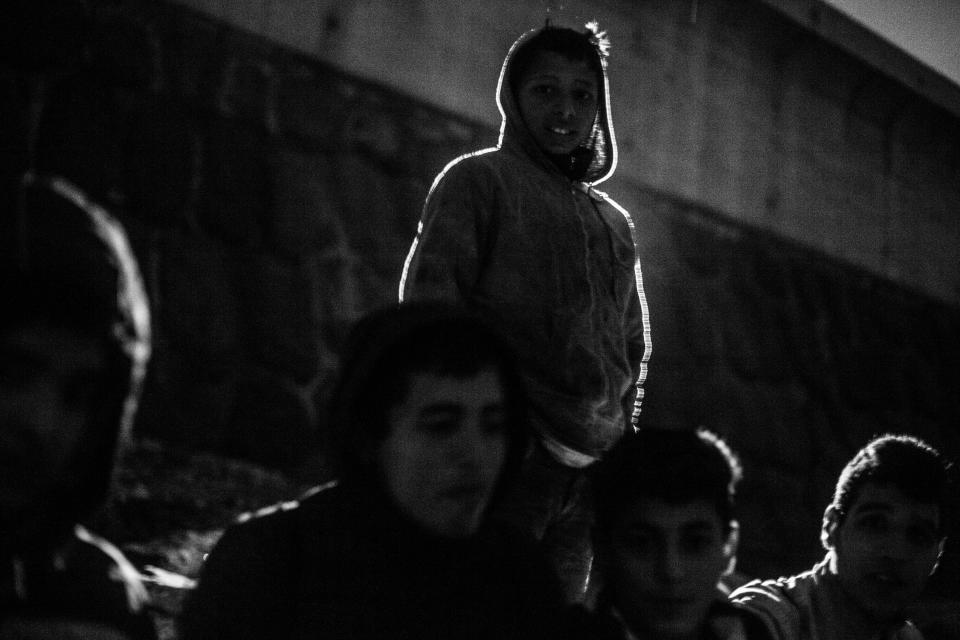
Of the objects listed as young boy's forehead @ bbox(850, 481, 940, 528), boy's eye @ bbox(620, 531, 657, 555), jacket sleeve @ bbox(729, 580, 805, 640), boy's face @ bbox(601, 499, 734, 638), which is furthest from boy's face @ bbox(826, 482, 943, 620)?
boy's eye @ bbox(620, 531, 657, 555)

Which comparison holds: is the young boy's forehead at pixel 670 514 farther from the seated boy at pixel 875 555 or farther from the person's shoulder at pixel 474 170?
the person's shoulder at pixel 474 170

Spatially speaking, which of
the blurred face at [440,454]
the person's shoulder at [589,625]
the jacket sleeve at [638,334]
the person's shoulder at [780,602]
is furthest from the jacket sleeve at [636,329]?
the blurred face at [440,454]

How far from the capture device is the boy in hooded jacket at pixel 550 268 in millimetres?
2428

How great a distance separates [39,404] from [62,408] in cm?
3

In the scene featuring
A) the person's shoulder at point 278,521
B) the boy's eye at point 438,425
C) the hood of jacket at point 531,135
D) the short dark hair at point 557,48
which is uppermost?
the short dark hair at point 557,48

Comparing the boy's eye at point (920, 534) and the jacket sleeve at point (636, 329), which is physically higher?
the jacket sleeve at point (636, 329)

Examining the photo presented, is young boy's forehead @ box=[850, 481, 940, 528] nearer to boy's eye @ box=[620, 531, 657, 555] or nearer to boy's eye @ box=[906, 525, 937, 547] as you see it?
boy's eye @ box=[906, 525, 937, 547]

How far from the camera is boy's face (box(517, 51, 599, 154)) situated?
2621 millimetres

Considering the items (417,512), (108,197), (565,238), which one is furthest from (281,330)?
(417,512)

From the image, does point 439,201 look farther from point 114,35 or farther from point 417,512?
point 114,35

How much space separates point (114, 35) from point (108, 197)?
84cm

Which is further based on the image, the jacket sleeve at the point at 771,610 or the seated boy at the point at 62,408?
the jacket sleeve at the point at 771,610

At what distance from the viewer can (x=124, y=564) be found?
5.22 feet

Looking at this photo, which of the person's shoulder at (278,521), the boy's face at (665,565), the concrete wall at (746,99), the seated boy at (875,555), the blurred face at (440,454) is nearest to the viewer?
the person's shoulder at (278,521)
